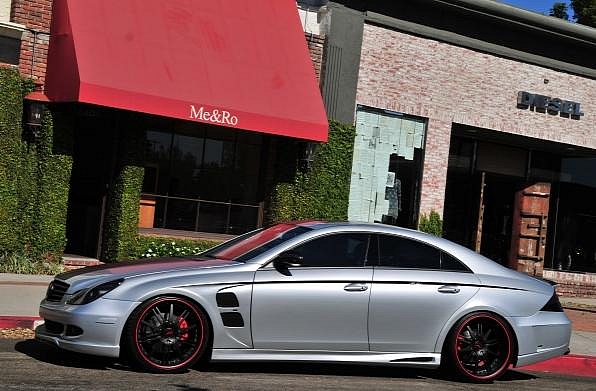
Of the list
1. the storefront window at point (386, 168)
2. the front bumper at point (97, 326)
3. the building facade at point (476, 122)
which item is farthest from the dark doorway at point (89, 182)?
the front bumper at point (97, 326)

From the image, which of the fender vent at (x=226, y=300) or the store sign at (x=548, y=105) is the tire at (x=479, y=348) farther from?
the store sign at (x=548, y=105)

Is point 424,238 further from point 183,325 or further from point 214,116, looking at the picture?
point 214,116

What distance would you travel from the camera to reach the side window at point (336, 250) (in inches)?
283

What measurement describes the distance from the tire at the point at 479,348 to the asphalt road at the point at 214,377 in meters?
0.14

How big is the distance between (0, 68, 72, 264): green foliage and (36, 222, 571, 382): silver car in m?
7.14

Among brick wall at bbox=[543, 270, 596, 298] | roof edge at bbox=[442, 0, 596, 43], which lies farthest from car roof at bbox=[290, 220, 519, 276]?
brick wall at bbox=[543, 270, 596, 298]

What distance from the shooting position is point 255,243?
24.7ft

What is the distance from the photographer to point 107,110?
15031mm

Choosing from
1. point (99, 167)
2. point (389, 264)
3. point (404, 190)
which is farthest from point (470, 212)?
point (389, 264)

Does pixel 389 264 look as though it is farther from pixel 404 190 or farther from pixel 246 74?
pixel 404 190

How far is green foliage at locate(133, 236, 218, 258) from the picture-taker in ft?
49.7

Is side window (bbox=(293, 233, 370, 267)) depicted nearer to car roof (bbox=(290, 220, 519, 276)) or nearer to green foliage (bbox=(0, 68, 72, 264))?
car roof (bbox=(290, 220, 519, 276))

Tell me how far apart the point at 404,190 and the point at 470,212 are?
10.4 feet

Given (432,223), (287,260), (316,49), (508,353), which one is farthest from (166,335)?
(432,223)
